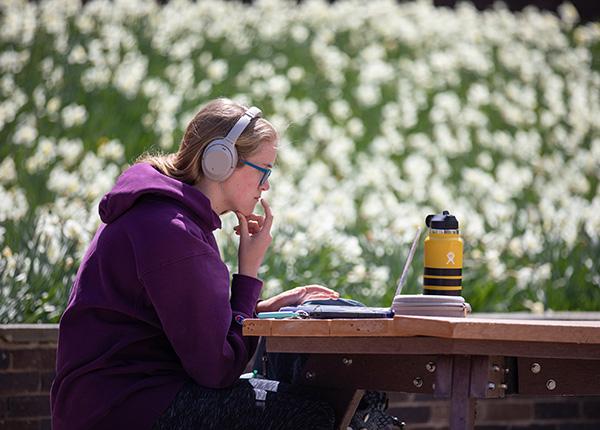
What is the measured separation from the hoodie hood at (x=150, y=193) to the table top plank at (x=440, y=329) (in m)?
0.40

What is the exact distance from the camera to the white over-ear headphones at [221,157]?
3078mm

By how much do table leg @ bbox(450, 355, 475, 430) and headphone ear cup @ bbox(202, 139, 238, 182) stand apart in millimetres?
791

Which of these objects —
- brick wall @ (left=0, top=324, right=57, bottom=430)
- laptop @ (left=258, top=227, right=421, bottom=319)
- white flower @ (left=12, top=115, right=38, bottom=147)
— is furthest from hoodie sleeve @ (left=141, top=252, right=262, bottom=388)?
white flower @ (left=12, top=115, right=38, bottom=147)

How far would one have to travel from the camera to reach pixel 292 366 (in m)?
3.15

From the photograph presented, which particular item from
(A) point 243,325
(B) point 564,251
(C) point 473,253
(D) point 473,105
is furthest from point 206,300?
(D) point 473,105

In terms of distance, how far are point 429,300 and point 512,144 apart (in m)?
5.92

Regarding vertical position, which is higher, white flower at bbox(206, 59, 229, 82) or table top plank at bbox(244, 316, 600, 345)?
table top plank at bbox(244, 316, 600, 345)

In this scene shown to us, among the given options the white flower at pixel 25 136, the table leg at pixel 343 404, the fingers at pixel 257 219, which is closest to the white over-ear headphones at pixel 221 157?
the fingers at pixel 257 219

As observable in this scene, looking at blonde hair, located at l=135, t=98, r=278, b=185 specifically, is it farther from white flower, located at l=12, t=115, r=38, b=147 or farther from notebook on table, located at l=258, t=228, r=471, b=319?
white flower, located at l=12, t=115, r=38, b=147

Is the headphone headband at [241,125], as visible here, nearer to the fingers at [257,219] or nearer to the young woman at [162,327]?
the young woman at [162,327]

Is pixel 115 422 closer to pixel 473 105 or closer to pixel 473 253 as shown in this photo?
pixel 473 253

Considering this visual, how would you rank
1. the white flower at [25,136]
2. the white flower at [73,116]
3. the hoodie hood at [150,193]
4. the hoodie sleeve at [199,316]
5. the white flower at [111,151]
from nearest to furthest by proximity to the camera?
the hoodie sleeve at [199,316], the hoodie hood at [150,193], the white flower at [111,151], the white flower at [25,136], the white flower at [73,116]

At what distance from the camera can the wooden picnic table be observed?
2.62m

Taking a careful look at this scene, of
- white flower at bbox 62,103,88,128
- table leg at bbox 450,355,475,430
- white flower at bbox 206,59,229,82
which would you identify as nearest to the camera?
table leg at bbox 450,355,475,430
